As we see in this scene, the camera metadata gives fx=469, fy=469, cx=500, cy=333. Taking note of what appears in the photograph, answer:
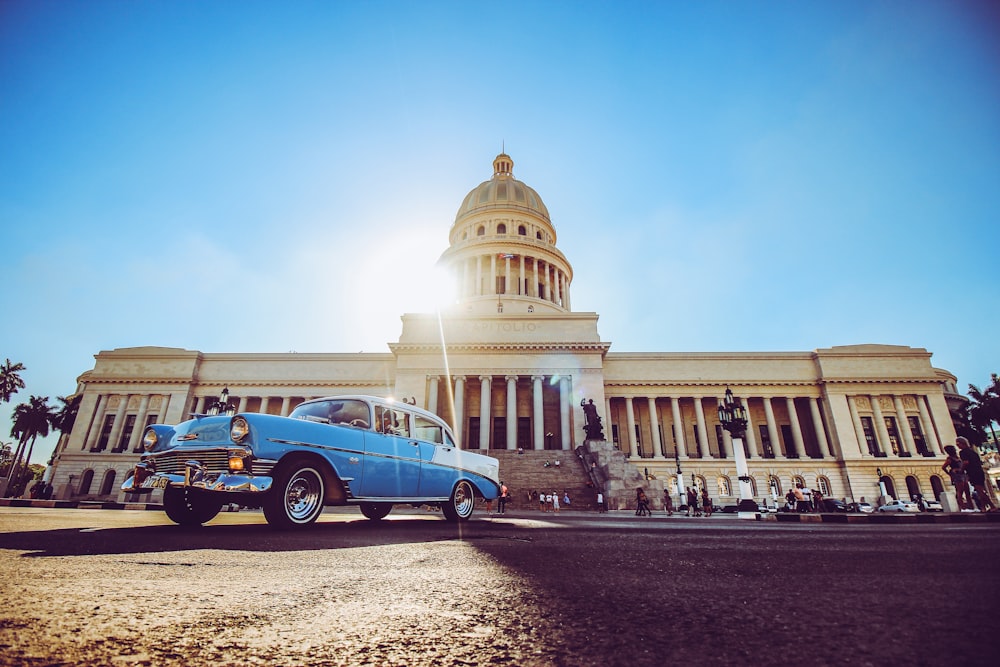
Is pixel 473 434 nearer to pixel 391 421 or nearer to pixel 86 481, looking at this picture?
pixel 86 481

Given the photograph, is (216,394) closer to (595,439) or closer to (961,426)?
(595,439)

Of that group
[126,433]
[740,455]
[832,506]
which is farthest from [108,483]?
[832,506]

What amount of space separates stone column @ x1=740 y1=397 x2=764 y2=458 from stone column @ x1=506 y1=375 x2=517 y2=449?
19963mm

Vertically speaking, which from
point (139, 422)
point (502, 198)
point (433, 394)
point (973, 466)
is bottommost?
point (973, 466)

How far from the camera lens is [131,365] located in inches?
1684

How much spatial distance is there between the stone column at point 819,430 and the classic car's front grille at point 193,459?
46.8 meters

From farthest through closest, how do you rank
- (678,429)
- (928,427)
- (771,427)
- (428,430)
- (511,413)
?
1. (771,427)
2. (678,429)
3. (928,427)
4. (511,413)
5. (428,430)

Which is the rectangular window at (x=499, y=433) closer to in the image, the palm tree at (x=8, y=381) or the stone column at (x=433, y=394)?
the stone column at (x=433, y=394)

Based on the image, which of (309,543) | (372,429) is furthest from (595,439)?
(309,543)

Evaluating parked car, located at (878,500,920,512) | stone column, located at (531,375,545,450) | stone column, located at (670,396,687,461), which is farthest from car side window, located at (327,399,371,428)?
parked car, located at (878,500,920,512)

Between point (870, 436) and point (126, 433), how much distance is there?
6444 centimetres

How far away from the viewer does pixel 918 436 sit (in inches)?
1565

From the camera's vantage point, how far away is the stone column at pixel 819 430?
130 feet

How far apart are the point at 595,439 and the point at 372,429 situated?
24.7 metres
